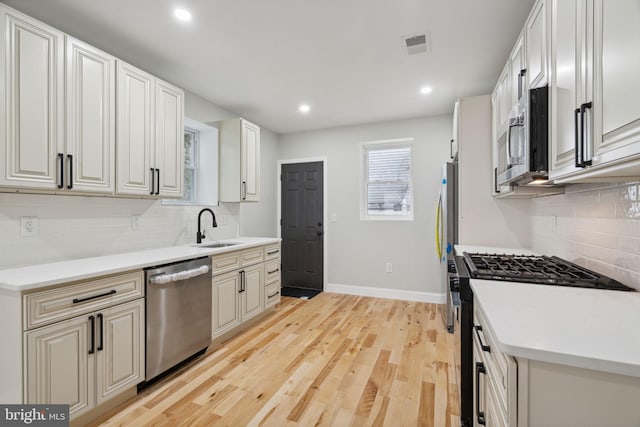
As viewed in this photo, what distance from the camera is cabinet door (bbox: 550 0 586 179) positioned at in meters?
1.09

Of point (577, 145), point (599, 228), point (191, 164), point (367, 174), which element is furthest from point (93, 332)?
point (367, 174)

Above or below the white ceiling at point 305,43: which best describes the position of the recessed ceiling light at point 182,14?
below

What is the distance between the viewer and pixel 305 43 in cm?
237

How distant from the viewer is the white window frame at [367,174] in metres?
4.28

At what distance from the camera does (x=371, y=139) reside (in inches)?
177

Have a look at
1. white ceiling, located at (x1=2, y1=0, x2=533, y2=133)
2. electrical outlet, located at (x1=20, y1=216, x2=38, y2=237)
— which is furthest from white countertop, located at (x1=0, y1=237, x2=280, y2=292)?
white ceiling, located at (x1=2, y1=0, x2=533, y2=133)

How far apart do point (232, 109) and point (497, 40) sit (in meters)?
2.99

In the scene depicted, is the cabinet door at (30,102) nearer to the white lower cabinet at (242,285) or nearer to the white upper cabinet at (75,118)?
the white upper cabinet at (75,118)

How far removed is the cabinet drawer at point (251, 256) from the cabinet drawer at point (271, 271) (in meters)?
0.16

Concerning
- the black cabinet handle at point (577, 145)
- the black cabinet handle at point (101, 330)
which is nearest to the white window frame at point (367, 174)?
the black cabinet handle at point (577, 145)

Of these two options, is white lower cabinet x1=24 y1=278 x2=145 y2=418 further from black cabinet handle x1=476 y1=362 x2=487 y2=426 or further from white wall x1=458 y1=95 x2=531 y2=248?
→ white wall x1=458 y1=95 x2=531 y2=248

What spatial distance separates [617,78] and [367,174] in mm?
3751

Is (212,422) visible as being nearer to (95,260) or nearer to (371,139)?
(95,260)

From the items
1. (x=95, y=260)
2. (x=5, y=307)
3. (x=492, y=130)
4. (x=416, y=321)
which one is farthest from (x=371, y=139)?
(x=5, y=307)
